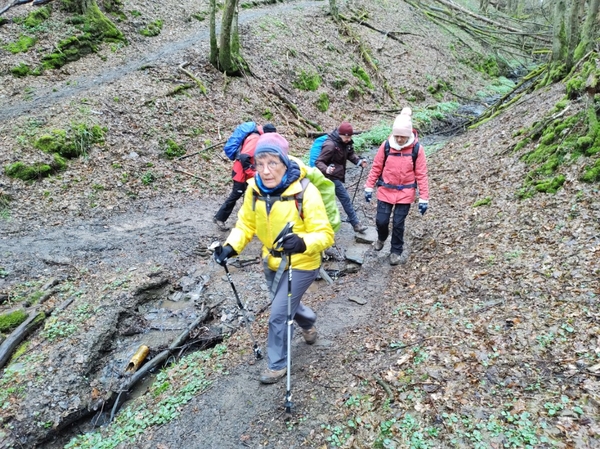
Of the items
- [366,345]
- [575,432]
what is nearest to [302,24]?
[366,345]

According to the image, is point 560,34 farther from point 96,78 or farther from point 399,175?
point 96,78

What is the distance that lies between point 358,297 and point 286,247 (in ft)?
9.20

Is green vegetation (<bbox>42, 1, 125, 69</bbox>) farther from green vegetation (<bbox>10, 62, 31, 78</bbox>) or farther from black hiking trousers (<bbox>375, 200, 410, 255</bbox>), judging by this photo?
black hiking trousers (<bbox>375, 200, 410, 255</bbox>)

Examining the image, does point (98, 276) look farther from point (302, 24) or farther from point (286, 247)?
point (302, 24)

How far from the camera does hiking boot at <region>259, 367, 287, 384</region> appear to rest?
4359 millimetres

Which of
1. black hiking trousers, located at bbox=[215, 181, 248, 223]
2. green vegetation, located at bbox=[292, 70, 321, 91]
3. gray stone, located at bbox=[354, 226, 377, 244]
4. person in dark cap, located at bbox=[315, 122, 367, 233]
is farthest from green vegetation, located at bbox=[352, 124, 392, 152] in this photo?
black hiking trousers, located at bbox=[215, 181, 248, 223]

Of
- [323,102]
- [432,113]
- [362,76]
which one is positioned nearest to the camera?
[323,102]

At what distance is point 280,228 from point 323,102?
14045 mm

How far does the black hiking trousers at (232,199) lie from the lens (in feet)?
26.4

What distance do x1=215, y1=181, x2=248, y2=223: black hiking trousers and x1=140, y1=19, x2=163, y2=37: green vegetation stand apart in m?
11.4

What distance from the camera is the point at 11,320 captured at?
5594 mm

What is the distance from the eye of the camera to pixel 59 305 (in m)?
6.00

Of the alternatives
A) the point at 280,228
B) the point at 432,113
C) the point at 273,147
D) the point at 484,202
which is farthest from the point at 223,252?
the point at 432,113

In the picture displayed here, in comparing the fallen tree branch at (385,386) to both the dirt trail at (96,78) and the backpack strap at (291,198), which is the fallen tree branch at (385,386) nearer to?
the backpack strap at (291,198)
